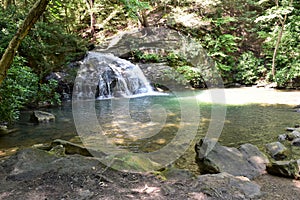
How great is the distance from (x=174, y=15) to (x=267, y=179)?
15836mm

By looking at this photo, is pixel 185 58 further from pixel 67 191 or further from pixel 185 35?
pixel 67 191

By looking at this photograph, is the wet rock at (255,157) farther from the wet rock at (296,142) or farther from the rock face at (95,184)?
the wet rock at (296,142)

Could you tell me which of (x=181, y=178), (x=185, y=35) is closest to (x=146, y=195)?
(x=181, y=178)

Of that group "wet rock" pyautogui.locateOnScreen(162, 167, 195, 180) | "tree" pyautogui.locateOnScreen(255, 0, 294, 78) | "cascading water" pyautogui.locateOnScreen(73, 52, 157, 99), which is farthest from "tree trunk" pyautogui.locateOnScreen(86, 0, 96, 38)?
"wet rock" pyautogui.locateOnScreen(162, 167, 195, 180)

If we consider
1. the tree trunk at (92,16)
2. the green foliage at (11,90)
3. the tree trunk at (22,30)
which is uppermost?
the tree trunk at (92,16)

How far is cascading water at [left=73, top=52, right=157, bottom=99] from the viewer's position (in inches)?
495

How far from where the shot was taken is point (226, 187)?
9.42 feet

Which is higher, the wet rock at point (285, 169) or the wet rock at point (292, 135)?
the wet rock at point (292, 135)

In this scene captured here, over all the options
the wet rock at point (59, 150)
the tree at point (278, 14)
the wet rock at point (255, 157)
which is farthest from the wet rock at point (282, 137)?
the tree at point (278, 14)

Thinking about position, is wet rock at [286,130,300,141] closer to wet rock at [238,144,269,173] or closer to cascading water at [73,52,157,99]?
wet rock at [238,144,269,173]

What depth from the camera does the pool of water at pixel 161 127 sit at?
541 centimetres

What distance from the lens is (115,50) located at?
16719mm

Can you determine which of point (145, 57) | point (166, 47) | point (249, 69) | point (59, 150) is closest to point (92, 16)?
point (145, 57)

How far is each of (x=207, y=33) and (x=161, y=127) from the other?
44.0 feet
